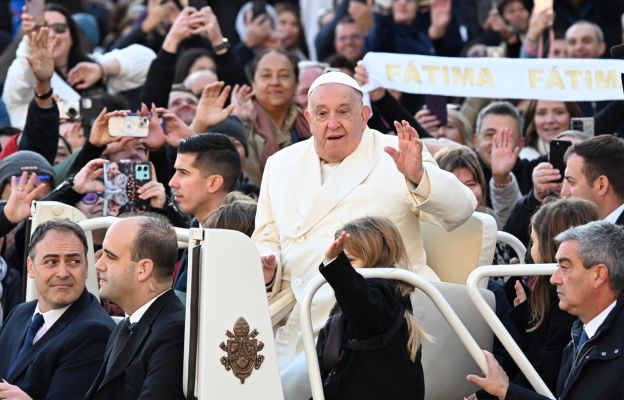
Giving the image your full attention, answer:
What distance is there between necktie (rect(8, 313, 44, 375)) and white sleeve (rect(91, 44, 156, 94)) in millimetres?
5829

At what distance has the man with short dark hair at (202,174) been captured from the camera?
344 inches

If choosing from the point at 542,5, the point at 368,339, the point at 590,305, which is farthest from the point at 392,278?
the point at 542,5

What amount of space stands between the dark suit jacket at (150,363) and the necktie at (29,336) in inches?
28.3

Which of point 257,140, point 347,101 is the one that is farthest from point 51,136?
point 347,101

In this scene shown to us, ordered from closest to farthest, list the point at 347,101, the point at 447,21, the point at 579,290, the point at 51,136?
the point at 579,290 → the point at 347,101 → the point at 51,136 → the point at 447,21

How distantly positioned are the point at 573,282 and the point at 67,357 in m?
2.46

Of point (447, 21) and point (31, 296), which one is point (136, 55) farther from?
point (31, 296)

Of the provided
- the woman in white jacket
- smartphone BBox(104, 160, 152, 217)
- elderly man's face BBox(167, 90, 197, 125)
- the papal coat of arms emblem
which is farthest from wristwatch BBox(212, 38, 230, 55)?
the papal coat of arms emblem

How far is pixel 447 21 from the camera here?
1462 cm

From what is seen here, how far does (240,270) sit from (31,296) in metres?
2.04

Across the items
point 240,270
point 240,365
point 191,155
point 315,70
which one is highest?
point 315,70

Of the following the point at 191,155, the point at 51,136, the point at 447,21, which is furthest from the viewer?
the point at 447,21

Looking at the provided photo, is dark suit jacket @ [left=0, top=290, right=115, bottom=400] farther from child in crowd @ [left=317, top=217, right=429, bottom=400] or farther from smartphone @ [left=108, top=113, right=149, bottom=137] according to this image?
smartphone @ [left=108, top=113, right=149, bottom=137]

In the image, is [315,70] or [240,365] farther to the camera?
[315,70]
